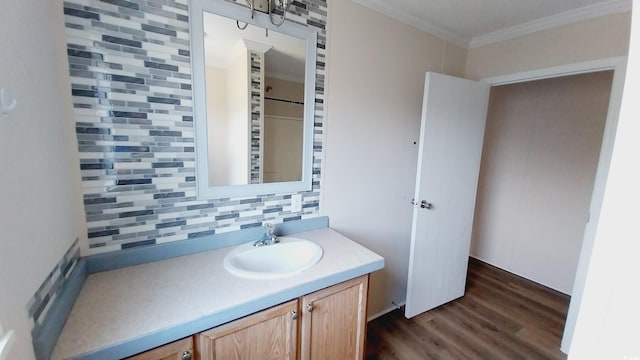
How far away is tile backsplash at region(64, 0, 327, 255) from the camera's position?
97cm

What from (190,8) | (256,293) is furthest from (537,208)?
(190,8)

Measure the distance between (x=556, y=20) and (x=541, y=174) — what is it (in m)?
1.51

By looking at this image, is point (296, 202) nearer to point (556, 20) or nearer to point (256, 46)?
point (256, 46)

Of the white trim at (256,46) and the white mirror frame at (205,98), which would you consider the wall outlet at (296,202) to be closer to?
the white mirror frame at (205,98)

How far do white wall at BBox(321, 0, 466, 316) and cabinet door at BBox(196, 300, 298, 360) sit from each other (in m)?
0.72

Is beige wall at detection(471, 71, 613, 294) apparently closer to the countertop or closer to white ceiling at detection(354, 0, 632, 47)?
white ceiling at detection(354, 0, 632, 47)

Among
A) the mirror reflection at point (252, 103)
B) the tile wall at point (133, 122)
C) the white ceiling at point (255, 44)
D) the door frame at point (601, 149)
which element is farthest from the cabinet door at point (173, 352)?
the door frame at point (601, 149)

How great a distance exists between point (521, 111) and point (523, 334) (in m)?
2.15

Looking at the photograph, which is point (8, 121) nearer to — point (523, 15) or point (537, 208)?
point (523, 15)

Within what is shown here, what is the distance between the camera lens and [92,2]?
95 centimetres

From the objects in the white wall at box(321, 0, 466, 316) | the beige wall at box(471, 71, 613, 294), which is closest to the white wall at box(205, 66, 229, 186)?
the white wall at box(321, 0, 466, 316)

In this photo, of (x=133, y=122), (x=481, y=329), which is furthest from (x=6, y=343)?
(x=481, y=329)

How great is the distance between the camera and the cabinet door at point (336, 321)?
1111 millimetres

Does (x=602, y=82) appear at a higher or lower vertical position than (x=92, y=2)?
higher
